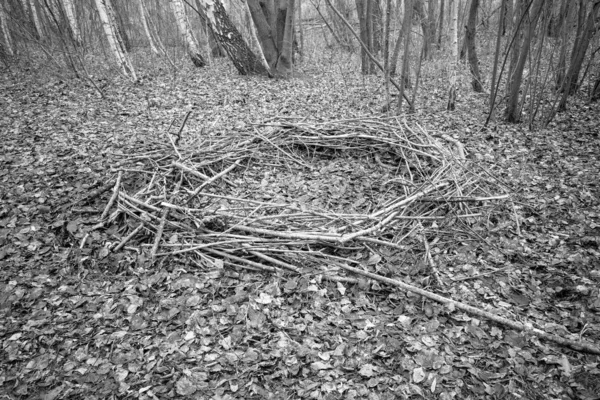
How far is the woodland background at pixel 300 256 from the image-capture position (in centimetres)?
235

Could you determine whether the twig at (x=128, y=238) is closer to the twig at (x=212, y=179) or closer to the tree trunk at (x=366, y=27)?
the twig at (x=212, y=179)

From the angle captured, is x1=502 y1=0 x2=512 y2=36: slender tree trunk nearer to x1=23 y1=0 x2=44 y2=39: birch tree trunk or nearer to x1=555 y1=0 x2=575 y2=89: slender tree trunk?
x1=555 y1=0 x2=575 y2=89: slender tree trunk

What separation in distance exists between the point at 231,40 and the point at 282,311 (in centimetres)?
837

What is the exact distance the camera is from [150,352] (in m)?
2.47

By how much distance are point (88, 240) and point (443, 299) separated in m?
3.26

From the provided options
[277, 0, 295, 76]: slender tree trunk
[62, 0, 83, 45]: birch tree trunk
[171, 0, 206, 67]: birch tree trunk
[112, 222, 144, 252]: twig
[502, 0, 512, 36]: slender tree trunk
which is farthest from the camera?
[171, 0, 206, 67]: birch tree trunk

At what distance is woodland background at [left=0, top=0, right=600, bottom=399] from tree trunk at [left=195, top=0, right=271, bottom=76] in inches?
152

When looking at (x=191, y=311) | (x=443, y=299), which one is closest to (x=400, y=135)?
(x=443, y=299)

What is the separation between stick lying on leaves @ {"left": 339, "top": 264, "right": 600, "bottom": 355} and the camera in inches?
93.7

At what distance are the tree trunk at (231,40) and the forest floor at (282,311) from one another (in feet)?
18.7

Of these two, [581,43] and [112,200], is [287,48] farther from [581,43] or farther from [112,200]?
[112,200]

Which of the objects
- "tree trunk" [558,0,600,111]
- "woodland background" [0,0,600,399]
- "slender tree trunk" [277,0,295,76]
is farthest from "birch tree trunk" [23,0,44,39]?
"tree trunk" [558,0,600,111]

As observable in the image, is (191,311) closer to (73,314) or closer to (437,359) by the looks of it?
(73,314)

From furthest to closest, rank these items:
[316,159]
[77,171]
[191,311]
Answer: [316,159] < [77,171] < [191,311]
